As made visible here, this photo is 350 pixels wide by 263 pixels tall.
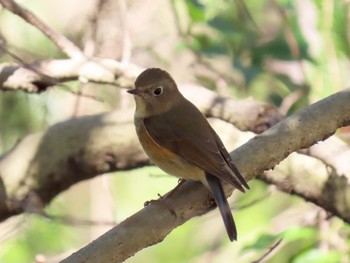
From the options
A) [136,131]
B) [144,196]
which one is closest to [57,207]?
[144,196]

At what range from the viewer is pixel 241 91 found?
14.5 feet

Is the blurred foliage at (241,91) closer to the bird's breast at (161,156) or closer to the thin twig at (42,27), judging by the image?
the bird's breast at (161,156)

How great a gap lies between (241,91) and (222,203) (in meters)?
1.79

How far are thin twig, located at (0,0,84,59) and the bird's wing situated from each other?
15.5 inches

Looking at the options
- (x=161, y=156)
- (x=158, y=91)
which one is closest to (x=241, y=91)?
(x=158, y=91)

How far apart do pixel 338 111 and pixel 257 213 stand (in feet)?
5.77

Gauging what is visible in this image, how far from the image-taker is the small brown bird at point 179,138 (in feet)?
9.09

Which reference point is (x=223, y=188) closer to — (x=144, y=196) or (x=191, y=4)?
(x=191, y=4)

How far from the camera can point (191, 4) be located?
3910mm

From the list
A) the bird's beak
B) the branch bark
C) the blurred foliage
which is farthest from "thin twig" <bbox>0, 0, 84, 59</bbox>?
the branch bark

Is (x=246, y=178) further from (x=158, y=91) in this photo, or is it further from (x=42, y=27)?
(x=42, y=27)

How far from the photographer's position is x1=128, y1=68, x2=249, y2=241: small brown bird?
2.77m

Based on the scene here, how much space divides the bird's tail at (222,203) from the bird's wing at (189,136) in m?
0.03

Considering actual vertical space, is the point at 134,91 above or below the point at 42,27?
below
